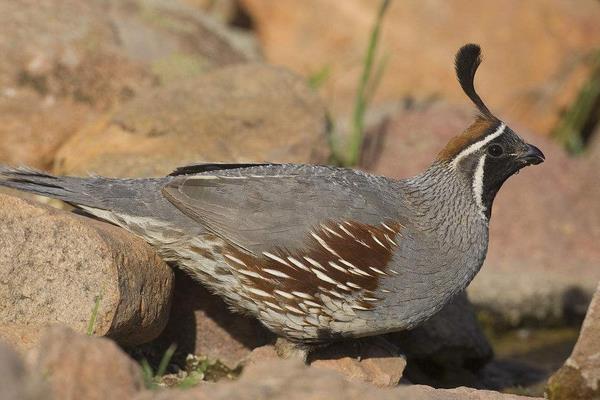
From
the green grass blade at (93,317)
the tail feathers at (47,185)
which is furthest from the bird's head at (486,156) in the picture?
the green grass blade at (93,317)

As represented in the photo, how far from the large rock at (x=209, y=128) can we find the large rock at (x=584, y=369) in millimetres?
2268

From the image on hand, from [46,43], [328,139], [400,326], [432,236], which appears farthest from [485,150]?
[46,43]

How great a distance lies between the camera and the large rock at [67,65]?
323 inches

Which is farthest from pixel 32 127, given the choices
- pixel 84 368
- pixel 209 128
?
pixel 84 368

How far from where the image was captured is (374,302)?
18.8ft

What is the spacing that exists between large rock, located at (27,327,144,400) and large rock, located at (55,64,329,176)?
3.25 meters

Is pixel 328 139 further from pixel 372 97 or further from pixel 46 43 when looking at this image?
pixel 372 97

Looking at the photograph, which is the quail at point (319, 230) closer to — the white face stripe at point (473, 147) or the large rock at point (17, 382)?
the white face stripe at point (473, 147)

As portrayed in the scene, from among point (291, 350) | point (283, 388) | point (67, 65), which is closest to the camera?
point (283, 388)

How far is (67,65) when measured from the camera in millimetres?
8406

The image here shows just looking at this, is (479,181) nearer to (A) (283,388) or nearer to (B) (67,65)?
(A) (283,388)

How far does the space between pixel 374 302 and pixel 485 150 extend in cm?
123

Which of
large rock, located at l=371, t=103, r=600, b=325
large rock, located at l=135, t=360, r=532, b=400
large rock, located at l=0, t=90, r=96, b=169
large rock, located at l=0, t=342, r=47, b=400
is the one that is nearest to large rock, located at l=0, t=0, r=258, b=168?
large rock, located at l=0, t=90, r=96, b=169

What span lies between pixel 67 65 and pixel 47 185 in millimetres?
2621
